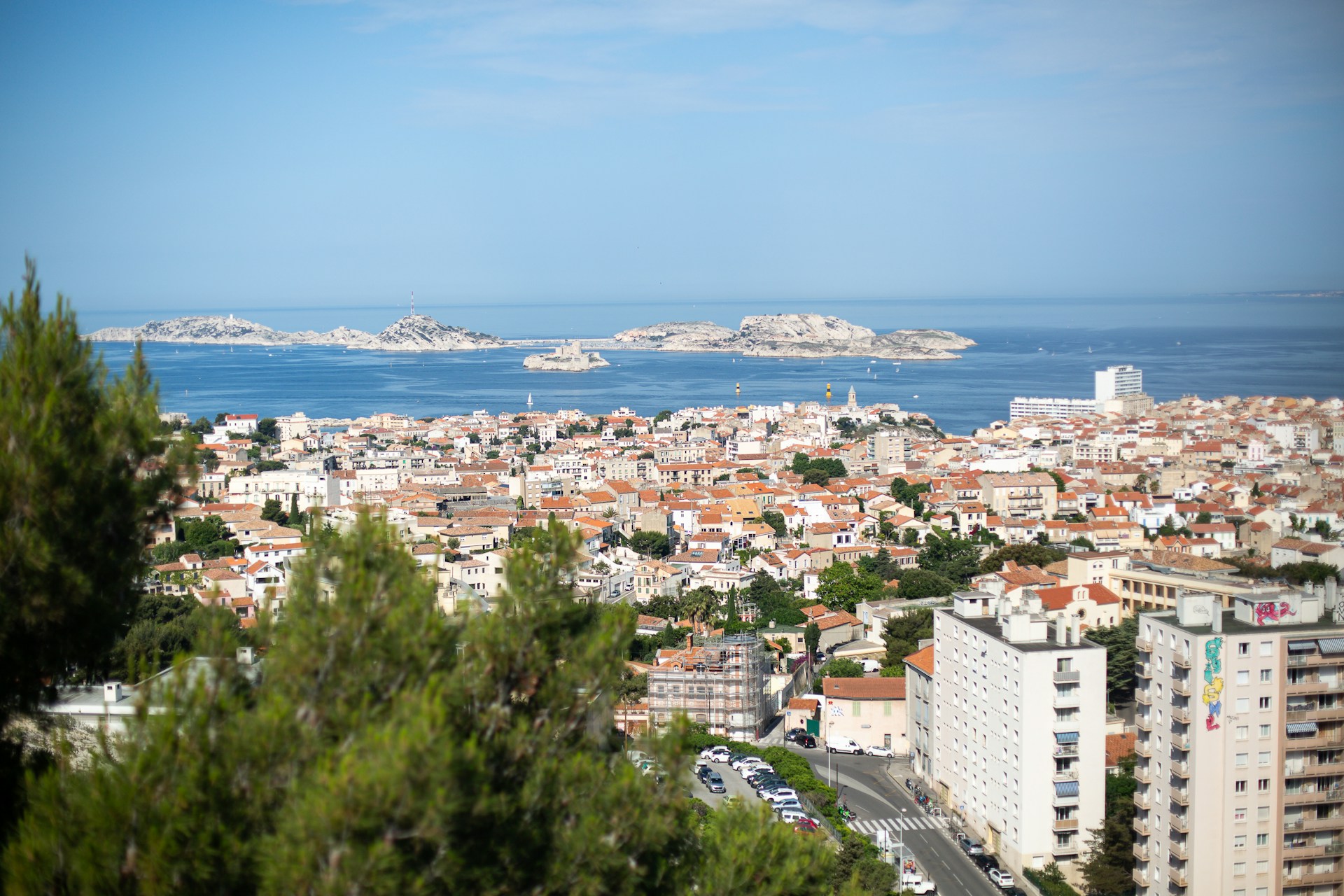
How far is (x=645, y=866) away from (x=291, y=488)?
54.2 ft

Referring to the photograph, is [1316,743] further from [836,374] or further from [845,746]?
[836,374]

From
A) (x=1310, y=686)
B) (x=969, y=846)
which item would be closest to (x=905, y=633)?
(x=969, y=846)

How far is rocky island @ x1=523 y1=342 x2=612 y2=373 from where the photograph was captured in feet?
176

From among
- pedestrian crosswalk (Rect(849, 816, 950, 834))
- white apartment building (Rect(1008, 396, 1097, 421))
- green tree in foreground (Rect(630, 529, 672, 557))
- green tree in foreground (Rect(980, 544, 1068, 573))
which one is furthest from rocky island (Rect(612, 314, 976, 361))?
pedestrian crosswalk (Rect(849, 816, 950, 834))

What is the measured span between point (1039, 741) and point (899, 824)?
1.00m

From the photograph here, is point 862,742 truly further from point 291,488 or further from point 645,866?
point 291,488

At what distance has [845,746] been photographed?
8117mm

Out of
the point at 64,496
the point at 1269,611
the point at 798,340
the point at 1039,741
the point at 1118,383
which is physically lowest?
the point at 1039,741

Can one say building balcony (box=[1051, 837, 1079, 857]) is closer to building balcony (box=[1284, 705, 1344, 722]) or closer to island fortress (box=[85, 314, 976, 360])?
building balcony (box=[1284, 705, 1344, 722])

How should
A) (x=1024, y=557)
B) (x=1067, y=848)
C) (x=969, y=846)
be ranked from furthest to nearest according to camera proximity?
(x=1024, y=557) < (x=969, y=846) < (x=1067, y=848)

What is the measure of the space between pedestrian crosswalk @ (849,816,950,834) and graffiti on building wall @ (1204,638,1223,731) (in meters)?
1.88

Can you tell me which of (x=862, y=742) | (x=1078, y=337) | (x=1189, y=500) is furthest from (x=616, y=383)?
(x=862, y=742)

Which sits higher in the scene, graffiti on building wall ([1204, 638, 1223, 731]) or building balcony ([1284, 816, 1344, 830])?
graffiti on building wall ([1204, 638, 1223, 731])

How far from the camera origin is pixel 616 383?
152ft
